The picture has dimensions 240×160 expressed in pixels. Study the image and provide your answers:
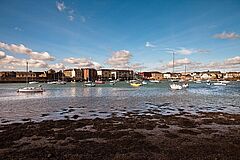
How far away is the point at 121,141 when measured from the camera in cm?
1368

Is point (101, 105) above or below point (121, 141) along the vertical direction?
below

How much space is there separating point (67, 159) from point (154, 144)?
16.5 feet

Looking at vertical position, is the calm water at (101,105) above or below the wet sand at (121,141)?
below

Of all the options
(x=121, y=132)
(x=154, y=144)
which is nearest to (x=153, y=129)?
(x=121, y=132)

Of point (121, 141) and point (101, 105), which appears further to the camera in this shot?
point (101, 105)

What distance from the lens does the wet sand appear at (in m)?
11.2

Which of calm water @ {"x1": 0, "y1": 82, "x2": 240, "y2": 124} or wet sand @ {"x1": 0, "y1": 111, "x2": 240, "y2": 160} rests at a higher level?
wet sand @ {"x1": 0, "y1": 111, "x2": 240, "y2": 160}

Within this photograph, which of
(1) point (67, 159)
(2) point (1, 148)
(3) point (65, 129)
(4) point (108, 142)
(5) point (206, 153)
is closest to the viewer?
(1) point (67, 159)

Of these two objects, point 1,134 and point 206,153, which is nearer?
point 206,153

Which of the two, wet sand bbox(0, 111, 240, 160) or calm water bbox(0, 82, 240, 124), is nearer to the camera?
wet sand bbox(0, 111, 240, 160)

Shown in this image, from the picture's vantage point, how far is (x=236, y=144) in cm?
1279

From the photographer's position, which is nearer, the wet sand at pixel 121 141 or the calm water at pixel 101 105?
the wet sand at pixel 121 141

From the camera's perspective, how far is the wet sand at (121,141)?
36.7 ft

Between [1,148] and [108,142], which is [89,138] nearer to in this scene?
[108,142]
